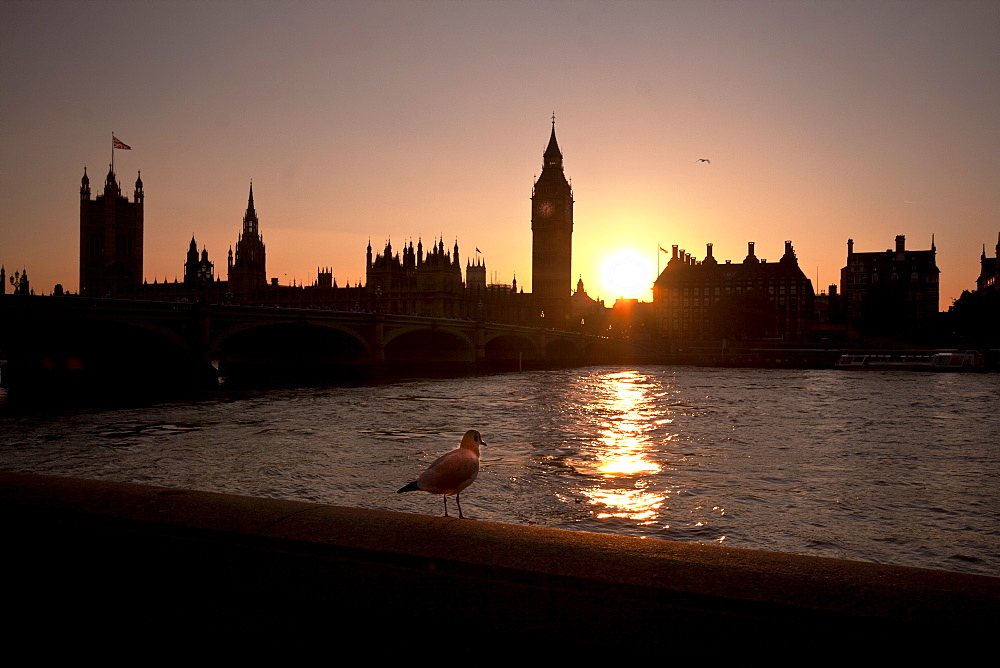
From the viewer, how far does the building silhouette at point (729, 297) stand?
10650 centimetres

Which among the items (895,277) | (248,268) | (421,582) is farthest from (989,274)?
(421,582)

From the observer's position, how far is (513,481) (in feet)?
43.0

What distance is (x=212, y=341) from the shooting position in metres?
39.8

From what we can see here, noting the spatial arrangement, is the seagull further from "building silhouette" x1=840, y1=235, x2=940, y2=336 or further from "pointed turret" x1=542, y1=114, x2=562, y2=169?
"pointed turret" x1=542, y1=114, x2=562, y2=169

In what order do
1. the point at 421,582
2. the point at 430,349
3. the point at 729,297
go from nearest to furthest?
the point at 421,582, the point at 430,349, the point at 729,297

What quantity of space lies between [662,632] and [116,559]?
7.93 ft

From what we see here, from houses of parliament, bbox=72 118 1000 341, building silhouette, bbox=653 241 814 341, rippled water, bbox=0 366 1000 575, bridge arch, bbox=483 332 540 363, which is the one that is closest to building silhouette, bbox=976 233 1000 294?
houses of parliament, bbox=72 118 1000 341

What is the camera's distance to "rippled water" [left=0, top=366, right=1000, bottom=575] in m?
10.0

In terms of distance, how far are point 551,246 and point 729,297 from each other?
48.9m

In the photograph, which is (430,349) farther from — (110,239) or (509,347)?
(110,239)

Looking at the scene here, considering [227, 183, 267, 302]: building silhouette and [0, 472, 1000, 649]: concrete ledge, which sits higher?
[227, 183, 267, 302]: building silhouette

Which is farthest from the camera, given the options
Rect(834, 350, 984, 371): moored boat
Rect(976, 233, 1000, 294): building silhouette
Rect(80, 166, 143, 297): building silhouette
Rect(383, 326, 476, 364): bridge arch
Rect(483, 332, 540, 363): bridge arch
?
Rect(80, 166, 143, 297): building silhouette

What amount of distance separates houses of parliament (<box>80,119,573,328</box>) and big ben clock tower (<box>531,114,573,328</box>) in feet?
0.65

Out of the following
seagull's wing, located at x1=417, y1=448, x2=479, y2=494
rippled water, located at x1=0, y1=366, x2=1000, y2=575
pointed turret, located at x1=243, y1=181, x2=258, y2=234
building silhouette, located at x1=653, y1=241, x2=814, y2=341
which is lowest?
rippled water, located at x1=0, y1=366, x2=1000, y2=575
